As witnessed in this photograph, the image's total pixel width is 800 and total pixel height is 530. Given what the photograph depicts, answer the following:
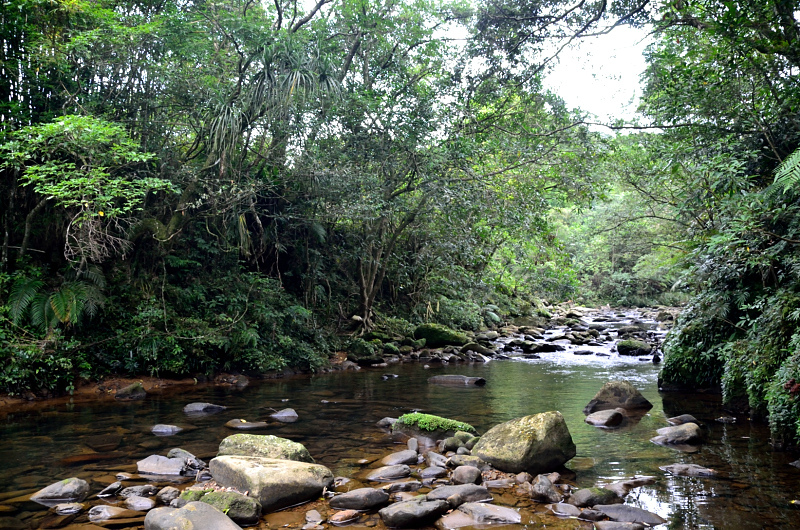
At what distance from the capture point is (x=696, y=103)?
23.9 ft

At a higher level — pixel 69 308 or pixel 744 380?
pixel 69 308

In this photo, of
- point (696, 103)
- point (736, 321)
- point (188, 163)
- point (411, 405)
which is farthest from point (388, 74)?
point (736, 321)

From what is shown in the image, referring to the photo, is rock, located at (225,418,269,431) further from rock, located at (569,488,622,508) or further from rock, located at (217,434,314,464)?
rock, located at (569,488,622,508)

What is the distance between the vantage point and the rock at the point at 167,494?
4.25 m

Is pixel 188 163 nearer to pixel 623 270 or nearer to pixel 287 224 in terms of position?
pixel 287 224

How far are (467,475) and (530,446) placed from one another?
0.71 m

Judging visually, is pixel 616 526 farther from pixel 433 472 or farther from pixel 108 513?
pixel 108 513

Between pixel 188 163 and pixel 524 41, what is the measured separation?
729 cm

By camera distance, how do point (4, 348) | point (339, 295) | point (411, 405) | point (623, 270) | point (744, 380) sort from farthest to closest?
point (623, 270)
point (339, 295)
point (411, 405)
point (4, 348)
point (744, 380)

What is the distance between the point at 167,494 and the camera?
4.31 m

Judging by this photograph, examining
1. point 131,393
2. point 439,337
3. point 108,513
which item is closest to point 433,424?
point 108,513

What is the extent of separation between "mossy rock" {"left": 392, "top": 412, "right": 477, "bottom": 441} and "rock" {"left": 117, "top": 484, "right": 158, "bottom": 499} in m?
2.98

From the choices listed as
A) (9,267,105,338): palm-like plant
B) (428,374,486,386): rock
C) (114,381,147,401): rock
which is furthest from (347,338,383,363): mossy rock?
(9,267,105,338): palm-like plant

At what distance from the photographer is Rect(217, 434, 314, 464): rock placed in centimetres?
507
